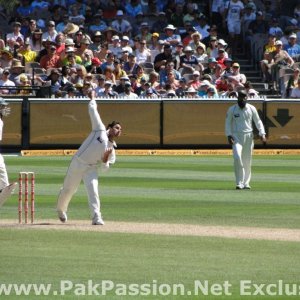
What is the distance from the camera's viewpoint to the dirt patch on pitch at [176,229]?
1653cm

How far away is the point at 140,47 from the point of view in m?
37.1

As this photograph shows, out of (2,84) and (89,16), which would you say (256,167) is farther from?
(89,16)

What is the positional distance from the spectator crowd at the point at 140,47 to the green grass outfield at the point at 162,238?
19.8ft

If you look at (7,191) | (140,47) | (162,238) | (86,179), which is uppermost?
(140,47)

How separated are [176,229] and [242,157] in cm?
700

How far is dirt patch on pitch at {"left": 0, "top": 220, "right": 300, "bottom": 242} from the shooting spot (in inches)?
651

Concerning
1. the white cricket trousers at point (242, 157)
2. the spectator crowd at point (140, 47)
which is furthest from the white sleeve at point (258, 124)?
the spectator crowd at point (140, 47)

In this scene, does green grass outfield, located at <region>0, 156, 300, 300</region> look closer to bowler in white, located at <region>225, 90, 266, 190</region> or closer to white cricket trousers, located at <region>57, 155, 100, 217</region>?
bowler in white, located at <region>225, 90, 266, 190</region>

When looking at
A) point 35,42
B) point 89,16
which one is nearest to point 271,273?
point 35,42

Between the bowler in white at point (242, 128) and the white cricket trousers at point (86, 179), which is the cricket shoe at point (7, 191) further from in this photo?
the bowler in white at point (242, 128)

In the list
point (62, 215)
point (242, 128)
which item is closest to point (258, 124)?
point (242, 128)

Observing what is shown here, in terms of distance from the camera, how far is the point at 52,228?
17.2 meters

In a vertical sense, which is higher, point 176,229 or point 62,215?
point 62,215

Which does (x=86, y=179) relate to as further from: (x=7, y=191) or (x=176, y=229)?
(x=176, y=229)
